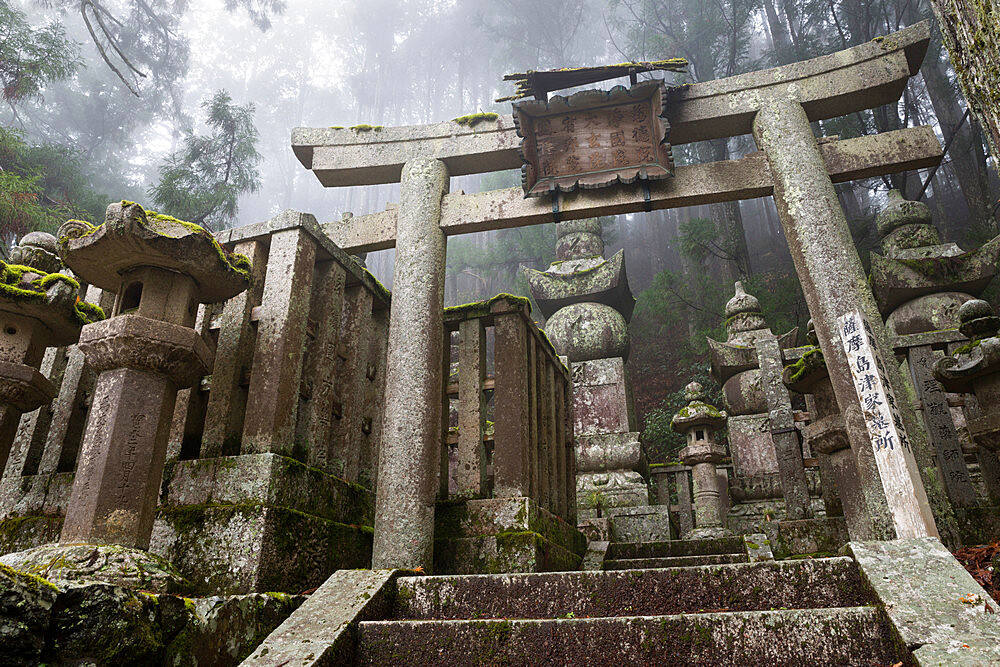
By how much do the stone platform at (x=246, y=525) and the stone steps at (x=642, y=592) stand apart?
73 cm

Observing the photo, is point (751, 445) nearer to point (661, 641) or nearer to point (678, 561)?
point (678, 561)

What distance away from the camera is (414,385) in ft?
14.3

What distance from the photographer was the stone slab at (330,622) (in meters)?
2.36

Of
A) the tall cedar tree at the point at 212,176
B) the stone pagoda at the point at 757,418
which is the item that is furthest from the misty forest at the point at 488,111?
the stone pagoda at the point at 757,418

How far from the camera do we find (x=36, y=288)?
11.8ft

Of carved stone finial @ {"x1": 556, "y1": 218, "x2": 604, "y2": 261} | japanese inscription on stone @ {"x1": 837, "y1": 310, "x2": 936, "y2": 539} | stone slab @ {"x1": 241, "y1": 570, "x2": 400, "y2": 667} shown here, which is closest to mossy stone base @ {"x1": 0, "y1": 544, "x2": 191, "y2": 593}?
stone slab @ {"x1": 241, "y1": 570, "x2": 400, "y2": 667}

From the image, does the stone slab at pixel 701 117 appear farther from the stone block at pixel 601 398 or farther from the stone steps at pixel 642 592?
the stone block at pixel 601 398

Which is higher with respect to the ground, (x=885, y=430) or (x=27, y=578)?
(x=885, y=430)

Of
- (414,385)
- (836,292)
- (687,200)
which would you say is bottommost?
(414,385)

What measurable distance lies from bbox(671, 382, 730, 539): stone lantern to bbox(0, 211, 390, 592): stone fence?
4.22m

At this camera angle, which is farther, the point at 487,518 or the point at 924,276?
the point at 924,276

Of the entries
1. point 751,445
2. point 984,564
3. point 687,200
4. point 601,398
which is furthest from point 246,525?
point 751,445

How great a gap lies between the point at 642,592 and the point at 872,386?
6.28 ft

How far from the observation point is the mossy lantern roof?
3127 mm
